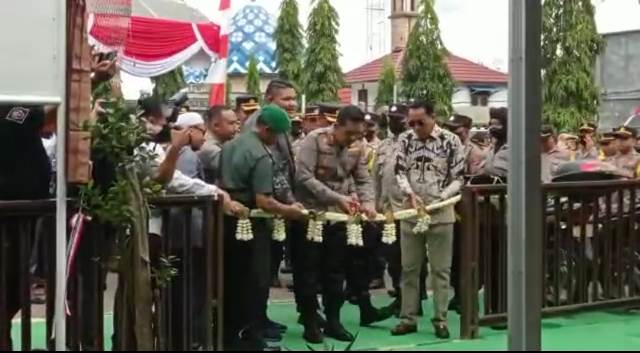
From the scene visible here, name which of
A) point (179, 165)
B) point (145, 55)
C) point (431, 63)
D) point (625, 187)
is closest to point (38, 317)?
point (179, 165)

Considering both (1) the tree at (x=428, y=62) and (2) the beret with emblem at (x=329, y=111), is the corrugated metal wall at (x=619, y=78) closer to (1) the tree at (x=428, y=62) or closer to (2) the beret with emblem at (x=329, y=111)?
(1) the tree at (x=428, y=62)

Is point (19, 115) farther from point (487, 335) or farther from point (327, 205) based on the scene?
point (487, 335)

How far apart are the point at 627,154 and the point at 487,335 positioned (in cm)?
414

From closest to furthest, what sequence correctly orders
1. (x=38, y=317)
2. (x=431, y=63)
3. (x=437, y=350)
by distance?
(x=437, y=350) → (x=38, y=317) → (x=431, y=63)

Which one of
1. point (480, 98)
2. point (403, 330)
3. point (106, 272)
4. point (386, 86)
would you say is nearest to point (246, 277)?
point (106, 272)

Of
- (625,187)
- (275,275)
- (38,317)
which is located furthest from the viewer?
(275,275)

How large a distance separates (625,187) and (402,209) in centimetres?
210

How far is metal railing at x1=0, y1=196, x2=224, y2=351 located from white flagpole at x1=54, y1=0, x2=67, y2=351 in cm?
10

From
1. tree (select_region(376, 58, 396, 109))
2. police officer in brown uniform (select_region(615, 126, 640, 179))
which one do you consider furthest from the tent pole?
tree (select_region(376, 58, 396, 109))

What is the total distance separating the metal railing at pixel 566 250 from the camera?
8.30 m

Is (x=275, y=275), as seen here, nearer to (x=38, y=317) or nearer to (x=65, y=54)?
(x=38, y=317)

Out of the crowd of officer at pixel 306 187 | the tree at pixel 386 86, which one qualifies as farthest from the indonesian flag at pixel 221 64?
the tree at pixel 386 86

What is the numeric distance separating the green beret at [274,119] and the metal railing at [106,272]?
0.82 m

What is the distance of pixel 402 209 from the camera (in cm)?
→ 857
